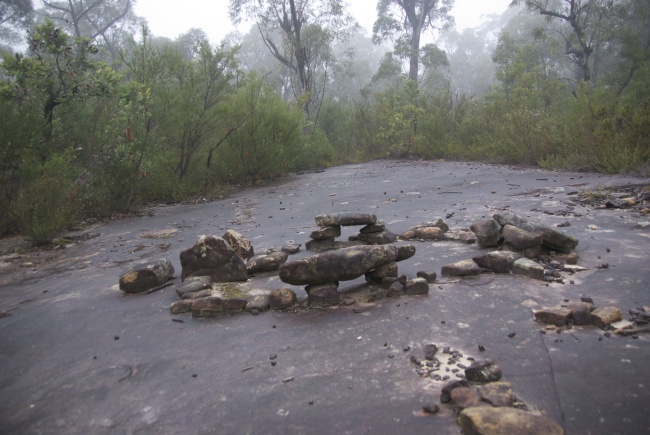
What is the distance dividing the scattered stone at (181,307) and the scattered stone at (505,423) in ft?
7.24

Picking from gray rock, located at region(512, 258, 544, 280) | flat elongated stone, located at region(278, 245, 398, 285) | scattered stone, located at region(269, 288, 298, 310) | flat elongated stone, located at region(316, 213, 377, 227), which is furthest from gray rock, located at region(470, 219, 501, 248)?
scattered stone, located at region(269, 288, 298, 310)

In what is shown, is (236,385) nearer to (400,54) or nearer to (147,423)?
(147,423)

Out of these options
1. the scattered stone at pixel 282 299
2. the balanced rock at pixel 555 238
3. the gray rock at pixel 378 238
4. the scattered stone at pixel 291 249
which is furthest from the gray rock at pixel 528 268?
the scattered stone at pixel 291 249

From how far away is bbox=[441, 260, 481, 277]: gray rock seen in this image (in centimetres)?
343

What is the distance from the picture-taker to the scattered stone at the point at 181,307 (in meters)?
3.23

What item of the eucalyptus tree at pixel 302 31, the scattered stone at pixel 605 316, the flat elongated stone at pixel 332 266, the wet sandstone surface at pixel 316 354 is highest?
the eucalyptus tree at pixel 302 31

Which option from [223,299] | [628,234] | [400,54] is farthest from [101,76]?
[400,54]

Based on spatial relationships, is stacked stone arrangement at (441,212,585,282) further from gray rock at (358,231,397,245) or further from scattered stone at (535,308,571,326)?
gray rock at (358,231,397,245)

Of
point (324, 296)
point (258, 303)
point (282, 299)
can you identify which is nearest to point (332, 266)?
point (324, 296)

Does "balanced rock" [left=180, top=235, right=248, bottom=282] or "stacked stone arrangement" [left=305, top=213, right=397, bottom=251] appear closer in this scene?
"balanced rock" [left=180, top=235, right=248, bottom=282]

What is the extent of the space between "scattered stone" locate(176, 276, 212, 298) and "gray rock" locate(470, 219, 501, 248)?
8.14 feet

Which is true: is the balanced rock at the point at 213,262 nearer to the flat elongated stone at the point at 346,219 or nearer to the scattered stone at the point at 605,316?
the flat elongated stone at the point at 346,219

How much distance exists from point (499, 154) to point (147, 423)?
13.6m

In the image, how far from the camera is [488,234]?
4.03m
